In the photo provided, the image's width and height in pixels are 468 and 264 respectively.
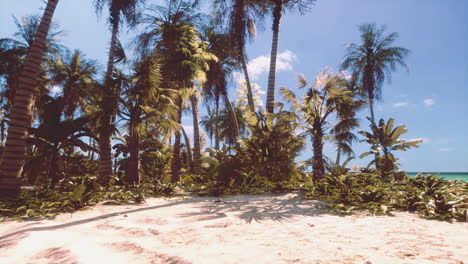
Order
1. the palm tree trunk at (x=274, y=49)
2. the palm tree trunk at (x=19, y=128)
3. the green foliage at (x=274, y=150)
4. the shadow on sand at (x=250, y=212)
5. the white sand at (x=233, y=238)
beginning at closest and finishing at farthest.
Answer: the white sand at (x=233, y=238) < the shadow on sand at (x=250, y=212) < the palm tree trunk at (x=19, y=128) < the green foliage at (x=274, y=150) < the palm tree trunk at (x=274, y=49)

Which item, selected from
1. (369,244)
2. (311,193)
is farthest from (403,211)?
(369,244)

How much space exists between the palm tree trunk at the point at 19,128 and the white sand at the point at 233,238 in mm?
2882

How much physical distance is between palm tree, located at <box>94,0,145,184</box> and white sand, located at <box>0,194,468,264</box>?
500 cm

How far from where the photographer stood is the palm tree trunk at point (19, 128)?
7023 mm

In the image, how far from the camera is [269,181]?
9.50 meters

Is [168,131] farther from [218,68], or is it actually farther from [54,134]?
[218,68]

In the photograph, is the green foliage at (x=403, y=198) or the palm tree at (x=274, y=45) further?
the palm tree at (x=274, y=45)

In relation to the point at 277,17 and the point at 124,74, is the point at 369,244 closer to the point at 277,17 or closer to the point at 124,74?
the point at 124,74

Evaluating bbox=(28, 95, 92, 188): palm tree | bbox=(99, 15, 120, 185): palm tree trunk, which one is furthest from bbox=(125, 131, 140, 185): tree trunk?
bbox=(28, 95, 92, 188): palm tree

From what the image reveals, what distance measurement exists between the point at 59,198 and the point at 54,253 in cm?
435

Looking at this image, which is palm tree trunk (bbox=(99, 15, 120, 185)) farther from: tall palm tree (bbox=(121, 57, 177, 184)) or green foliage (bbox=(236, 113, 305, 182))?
green foliage (bbox=(236, 113, 305, 182))

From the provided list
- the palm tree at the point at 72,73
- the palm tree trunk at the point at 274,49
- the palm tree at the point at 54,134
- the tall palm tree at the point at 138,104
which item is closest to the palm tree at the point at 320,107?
the palm tree trunk at the point at 274,49

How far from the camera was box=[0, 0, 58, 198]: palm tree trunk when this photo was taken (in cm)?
702

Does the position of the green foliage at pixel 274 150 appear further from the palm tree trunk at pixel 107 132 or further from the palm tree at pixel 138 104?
the palm tree trunk at pixel 107 132
